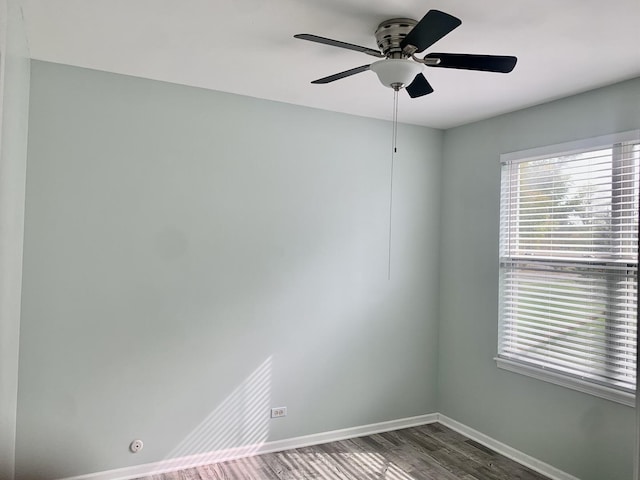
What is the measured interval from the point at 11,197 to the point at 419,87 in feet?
7.12

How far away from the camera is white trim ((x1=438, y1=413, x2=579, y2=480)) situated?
3.26 m

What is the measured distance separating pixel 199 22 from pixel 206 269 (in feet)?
5.54

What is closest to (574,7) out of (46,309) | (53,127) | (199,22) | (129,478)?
(199,22)

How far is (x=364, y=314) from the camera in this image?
400 cm

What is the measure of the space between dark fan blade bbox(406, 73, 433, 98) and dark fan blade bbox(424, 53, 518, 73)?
0.27 m

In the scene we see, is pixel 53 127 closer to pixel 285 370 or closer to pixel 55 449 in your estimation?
pixel 55 449

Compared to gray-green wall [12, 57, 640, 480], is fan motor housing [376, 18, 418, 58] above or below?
above

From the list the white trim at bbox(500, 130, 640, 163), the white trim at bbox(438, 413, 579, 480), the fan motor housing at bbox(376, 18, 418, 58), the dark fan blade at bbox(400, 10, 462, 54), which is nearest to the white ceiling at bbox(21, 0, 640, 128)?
the fan motor housing at bbox(376, 18, 418, 58)

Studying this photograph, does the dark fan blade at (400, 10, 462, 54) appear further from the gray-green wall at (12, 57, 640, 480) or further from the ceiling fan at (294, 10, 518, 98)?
the gray-green wall at (12, 57, 640, 480)

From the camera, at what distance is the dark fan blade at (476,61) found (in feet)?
6.73

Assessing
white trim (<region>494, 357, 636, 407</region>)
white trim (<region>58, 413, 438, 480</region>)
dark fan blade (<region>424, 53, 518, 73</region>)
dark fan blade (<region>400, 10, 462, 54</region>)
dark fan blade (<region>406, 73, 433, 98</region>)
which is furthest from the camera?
white trim (<region>58, 413, 438, 480</region>)

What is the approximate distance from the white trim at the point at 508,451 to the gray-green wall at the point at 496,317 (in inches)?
1.7

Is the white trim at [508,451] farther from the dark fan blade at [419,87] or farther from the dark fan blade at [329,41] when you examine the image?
the dark fan blade at [329,41]

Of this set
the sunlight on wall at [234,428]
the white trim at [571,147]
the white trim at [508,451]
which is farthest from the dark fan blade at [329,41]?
the white trim at [508,451]
